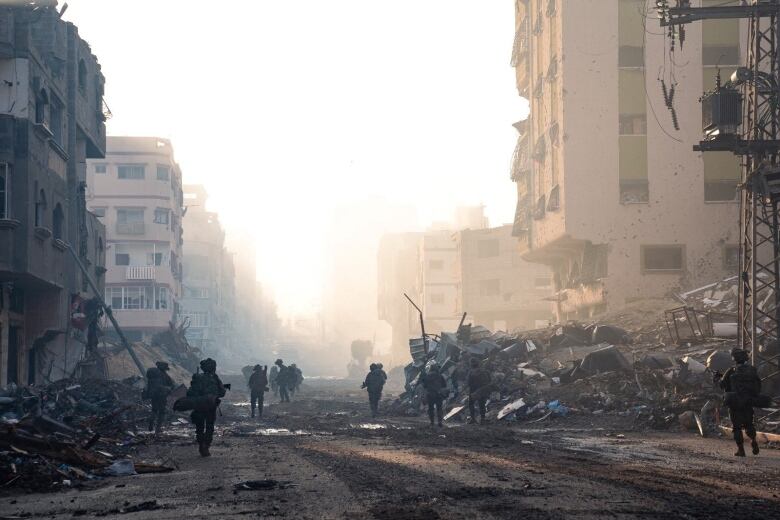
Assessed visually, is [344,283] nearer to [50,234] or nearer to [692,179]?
[692,179]

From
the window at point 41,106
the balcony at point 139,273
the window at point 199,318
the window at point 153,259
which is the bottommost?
the window at point 199,318

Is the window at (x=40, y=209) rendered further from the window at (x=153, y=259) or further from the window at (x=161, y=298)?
the window at (x=153, y=259)

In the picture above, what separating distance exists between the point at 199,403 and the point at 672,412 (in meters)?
11.3

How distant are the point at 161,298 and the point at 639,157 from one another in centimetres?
4220

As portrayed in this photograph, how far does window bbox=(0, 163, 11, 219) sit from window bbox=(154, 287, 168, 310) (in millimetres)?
48491

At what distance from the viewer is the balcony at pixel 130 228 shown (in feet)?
246

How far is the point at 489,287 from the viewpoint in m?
77.1

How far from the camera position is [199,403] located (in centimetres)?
1639

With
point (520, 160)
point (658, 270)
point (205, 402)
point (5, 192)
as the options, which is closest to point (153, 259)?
point (520, 160)

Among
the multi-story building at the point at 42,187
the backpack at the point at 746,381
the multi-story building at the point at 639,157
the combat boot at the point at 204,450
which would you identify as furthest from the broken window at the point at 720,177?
the combat boot at the point at 204,450

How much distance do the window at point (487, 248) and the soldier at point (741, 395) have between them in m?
62.1

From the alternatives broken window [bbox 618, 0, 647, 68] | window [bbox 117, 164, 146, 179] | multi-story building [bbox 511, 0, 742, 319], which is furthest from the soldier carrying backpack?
window [bbox 117, 164, 146, 179]

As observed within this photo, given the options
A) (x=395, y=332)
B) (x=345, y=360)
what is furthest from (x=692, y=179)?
(x=345, y=360)

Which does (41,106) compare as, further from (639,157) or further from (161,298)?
(161,298)
